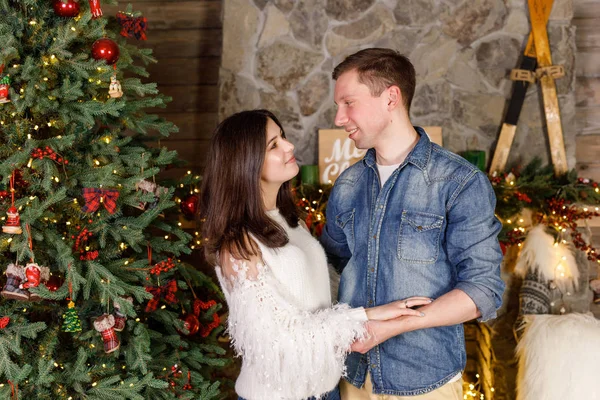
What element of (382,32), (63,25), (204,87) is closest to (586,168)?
(382,32)

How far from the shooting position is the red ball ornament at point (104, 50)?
A: 1.95 metres

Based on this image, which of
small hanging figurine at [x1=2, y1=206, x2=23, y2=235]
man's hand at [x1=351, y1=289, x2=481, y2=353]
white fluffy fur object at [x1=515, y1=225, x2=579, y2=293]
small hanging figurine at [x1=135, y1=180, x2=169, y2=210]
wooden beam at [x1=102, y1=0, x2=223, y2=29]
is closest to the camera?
man's hand at [x1=351, y1=289, x2=481, y2=353]

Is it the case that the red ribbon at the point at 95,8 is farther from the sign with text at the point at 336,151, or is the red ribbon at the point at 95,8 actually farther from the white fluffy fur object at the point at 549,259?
the white fluffy fur object at the point at 549,259

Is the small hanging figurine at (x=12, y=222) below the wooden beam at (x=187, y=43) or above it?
below

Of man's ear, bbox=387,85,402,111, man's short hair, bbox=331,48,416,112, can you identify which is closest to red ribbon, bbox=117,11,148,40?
man's short hair, bbox=331,48,416,112

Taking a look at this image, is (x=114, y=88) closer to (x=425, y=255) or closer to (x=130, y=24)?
(x=130, y=24)

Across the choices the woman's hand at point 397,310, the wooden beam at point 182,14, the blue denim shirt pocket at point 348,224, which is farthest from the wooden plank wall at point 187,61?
the woman's hand at point 397,310

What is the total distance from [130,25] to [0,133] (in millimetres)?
612

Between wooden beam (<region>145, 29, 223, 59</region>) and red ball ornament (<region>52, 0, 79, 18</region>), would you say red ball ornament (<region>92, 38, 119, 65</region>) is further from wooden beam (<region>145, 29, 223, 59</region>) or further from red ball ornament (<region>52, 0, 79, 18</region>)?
wooden beam (<region>145, 29, 223, 59</region>)

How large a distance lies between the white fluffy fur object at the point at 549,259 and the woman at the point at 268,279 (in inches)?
56.1

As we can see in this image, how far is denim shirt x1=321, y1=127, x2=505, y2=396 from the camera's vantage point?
159 cm

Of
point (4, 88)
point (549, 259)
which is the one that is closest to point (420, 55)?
point (549, 259)

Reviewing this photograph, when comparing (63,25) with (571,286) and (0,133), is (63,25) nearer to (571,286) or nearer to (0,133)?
(0,133)

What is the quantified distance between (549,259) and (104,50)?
2180 millimetres
